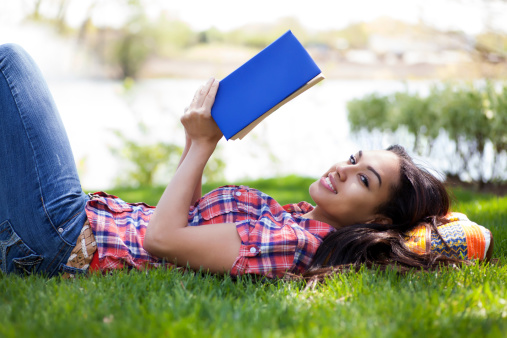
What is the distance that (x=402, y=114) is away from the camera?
20.2 ft

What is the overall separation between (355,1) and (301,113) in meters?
6.79

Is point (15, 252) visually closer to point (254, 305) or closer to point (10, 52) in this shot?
point (10, 52)

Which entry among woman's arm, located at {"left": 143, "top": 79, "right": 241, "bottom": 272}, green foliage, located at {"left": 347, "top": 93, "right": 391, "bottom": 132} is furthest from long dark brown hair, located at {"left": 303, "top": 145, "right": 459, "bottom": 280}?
green foliage, located at {"left": 347, "top": 93, "right": 391, "bottom": 132}

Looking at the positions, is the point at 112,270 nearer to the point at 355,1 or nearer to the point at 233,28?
the point at 355,1

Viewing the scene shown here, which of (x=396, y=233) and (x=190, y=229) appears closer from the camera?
(x=190, y=229)

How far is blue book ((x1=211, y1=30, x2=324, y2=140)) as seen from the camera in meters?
1.97

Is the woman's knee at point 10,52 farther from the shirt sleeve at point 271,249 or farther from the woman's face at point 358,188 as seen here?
the woman's face at point 358,188

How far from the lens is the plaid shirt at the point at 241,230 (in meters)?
1.97

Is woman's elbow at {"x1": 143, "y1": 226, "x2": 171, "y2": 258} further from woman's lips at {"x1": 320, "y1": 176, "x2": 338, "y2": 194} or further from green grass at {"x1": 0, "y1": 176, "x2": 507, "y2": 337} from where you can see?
woman's lips at {"x1": 320, "y1": 176, "x2": 338, "y2": 194}

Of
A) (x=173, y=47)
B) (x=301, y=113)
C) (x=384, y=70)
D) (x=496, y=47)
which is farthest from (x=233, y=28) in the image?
(x=496, y=47)

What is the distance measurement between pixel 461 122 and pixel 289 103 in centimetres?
471

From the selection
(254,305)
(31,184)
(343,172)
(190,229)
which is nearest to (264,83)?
(343,172)

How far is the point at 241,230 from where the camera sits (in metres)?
1.99

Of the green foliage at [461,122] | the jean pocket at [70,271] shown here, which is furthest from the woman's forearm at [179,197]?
the green foliage at [461,122]
